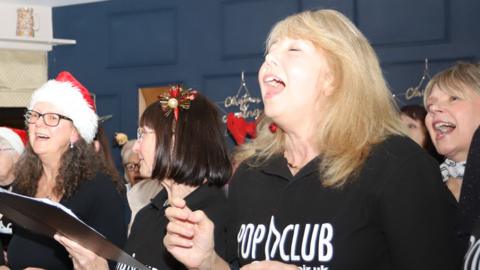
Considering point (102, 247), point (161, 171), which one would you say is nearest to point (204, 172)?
point (161, 171)

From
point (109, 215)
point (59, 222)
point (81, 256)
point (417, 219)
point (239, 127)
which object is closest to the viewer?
point (417, 219)

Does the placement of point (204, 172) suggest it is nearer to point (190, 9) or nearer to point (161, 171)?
point (161, 171)

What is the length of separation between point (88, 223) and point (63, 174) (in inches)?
10.1

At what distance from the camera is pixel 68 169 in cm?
258

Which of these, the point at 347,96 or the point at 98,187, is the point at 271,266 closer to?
the point at 347,96

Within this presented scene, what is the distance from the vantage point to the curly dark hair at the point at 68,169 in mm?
2551

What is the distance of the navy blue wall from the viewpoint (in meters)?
4.11

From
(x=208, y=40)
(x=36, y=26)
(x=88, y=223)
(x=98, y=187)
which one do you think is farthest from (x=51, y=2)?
(x=88, y=223)

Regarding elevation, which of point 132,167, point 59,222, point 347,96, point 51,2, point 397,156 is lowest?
point 132,167

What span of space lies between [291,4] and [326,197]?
3.45m

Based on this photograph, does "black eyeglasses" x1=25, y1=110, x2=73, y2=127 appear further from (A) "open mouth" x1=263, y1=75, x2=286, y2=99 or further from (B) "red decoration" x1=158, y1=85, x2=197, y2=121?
(A) "open mouth" x1=263, y1=75, x2=286, y2=99

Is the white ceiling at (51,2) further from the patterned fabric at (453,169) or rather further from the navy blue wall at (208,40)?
the patterned fabric at (453,169)

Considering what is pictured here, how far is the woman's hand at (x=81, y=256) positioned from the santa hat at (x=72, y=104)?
831 mm

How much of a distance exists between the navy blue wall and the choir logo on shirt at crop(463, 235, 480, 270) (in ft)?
9.49
